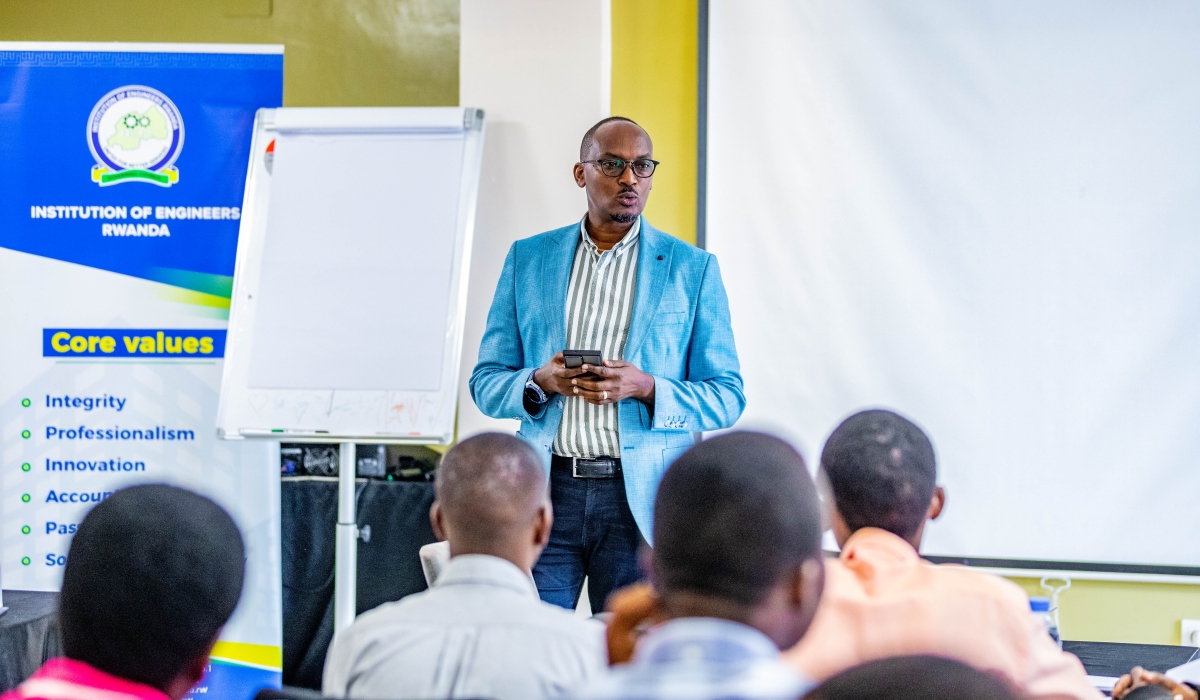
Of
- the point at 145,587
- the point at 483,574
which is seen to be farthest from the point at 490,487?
the point at 145,587

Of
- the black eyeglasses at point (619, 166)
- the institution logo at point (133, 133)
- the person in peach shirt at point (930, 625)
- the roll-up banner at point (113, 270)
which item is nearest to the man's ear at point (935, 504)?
the person in peach shirt at point (930, 625)

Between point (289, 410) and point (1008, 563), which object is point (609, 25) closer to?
point (289, 410)

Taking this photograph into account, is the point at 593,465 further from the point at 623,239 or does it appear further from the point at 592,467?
the point at 623,239

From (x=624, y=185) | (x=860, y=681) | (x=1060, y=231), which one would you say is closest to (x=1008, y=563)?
(x=1060, y=231)

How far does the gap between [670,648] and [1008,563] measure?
2.97m

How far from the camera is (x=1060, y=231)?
10.4 feet

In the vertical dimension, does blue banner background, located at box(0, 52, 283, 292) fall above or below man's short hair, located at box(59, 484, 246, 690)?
above

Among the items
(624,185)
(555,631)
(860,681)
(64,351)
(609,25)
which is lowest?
(555,631)

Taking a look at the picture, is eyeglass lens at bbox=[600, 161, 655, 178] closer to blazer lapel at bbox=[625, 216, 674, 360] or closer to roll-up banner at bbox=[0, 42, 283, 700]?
blazer lapel at bbox=[625, 216, 674, 360]

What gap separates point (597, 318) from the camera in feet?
8.43

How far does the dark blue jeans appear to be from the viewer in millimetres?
2430

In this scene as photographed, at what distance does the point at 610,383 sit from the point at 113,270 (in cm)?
220

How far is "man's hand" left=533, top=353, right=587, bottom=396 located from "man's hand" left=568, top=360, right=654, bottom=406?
0.01 metres

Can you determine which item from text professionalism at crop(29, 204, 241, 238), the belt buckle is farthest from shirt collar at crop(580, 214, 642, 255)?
text professionalism at crop(29, 204, 241, 238)
